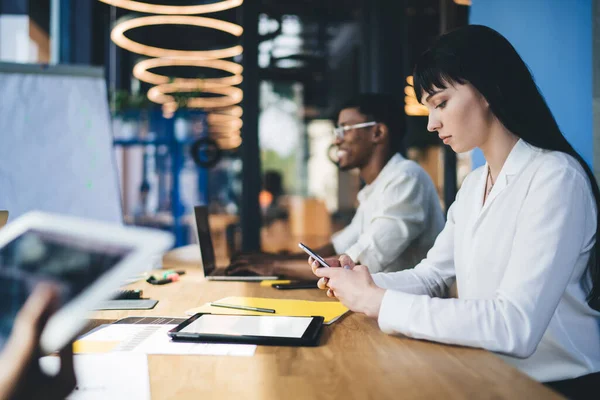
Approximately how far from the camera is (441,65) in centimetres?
150

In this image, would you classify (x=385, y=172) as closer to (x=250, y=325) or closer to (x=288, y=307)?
(x=288, y=307)

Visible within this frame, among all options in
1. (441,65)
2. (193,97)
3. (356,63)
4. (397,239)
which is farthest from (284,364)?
(356,63)

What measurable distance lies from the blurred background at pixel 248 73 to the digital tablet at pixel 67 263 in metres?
1.70

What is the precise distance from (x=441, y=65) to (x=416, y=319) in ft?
2.38

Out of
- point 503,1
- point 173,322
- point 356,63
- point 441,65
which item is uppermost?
point 356,63

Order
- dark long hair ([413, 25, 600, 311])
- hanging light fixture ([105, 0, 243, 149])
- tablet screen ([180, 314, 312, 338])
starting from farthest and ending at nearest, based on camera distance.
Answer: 1. hanging light fixture ([105, 0, 243, 149])
2. dark long hair ([413, 25, 600, 311])
3. tablet screen ([180, 314, 312, 338])

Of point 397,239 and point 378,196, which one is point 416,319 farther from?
point 378,196

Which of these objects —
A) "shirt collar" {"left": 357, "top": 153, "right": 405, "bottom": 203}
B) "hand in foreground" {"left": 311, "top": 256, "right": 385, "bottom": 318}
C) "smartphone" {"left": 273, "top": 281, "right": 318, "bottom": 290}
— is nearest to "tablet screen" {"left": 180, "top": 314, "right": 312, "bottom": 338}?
"hand in foreground" {"left": 311, "top": 256, "right": 385, "bottom": 318}

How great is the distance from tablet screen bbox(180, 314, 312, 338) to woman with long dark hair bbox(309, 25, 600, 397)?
0.15m

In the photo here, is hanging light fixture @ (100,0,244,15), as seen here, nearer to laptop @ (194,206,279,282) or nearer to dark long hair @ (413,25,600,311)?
laptop @ (194,206,279,282)

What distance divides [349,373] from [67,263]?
63 cm

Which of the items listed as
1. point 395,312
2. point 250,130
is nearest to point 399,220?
point 395,312

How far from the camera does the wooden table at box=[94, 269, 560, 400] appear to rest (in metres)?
0.95

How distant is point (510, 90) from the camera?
143 centimetres
